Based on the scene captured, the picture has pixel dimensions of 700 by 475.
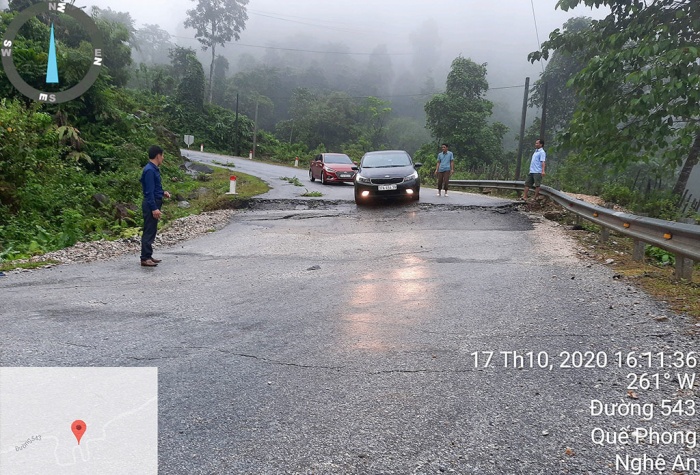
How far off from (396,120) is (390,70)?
3310 inches

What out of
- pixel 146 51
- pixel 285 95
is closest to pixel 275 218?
pixel 285 95

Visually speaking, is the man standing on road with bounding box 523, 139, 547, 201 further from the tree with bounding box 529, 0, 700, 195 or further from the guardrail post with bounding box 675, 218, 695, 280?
the guardrail post with bounding box 675, 218, 695, 280

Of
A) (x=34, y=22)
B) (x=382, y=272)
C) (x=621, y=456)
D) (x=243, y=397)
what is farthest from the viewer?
(x=34, y=22)

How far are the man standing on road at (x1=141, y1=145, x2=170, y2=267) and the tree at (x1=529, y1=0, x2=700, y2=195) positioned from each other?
29.9 ft

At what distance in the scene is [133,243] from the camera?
10773mm

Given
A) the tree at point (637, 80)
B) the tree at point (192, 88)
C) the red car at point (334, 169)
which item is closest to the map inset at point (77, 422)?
the tree at point (637, 80)

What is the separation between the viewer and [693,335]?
13.4ft

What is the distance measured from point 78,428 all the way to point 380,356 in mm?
2125

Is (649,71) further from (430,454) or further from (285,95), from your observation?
A: (285,95)

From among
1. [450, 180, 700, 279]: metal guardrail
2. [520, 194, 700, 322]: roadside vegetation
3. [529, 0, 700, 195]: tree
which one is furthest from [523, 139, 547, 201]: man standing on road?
[450, 180, 700, 279]: metal guardrail

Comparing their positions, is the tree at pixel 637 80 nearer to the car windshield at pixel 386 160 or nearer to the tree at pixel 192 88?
the car windshield at pixel 386 160

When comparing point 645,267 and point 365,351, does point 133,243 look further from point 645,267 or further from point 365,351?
point 645,267

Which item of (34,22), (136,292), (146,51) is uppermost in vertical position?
(146,51)

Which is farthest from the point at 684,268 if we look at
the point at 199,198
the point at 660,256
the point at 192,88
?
the point at 192,88
